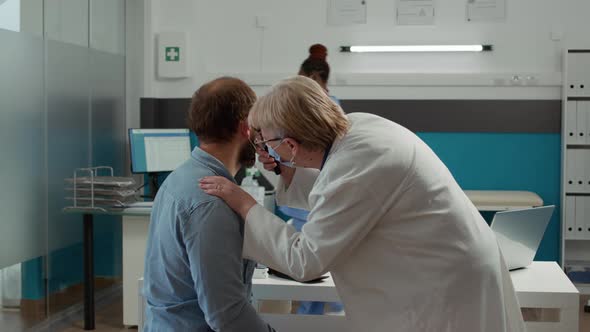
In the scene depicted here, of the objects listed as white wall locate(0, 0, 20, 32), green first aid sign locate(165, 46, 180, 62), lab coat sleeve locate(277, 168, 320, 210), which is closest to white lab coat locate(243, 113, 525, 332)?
lab coat sleeve locate(277, 168, 320, 210)

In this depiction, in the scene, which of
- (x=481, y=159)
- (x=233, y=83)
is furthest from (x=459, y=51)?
(x=233, y=83)

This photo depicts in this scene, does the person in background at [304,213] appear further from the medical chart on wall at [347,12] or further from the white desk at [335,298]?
the medical chart on wall at [347,12]

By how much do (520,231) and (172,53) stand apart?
3618mm

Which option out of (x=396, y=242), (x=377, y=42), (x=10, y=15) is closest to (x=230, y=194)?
(x=396, y=242)

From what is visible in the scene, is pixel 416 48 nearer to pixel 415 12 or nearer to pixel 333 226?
pixel 415 12

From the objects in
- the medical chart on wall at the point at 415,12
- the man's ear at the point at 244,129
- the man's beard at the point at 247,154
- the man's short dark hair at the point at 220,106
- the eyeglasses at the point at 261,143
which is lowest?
the man's beard at the point at 247,154

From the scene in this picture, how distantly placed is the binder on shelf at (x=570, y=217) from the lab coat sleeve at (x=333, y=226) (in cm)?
393

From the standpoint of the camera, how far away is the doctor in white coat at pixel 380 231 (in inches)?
64.4

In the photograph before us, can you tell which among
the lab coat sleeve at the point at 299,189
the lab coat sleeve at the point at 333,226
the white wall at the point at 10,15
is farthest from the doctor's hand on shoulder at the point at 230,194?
the white wall at the point at 10,15

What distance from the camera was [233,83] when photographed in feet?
6.08

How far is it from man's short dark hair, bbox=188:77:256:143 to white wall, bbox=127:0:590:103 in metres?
3.70

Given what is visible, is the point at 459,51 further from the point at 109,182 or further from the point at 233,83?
the point at 233,83

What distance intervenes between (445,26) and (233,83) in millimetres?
3865

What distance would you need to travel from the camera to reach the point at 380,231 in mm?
1664
